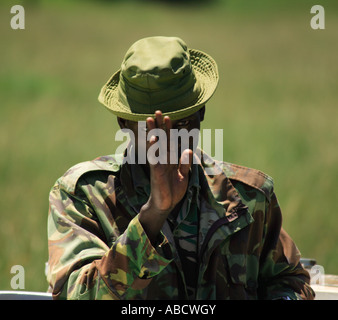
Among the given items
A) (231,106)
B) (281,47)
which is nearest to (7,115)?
(231,106)

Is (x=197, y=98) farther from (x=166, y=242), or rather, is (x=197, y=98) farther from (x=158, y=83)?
(x=166, y=242)

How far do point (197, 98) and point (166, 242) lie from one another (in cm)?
64

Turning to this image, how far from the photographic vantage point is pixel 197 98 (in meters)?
2.83

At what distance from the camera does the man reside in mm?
2662

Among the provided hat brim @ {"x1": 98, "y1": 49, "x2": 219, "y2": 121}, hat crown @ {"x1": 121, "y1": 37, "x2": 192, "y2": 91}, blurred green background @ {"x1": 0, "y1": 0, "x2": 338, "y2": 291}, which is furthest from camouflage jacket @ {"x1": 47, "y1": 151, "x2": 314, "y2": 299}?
blurred green background @ {"x1": 0, "y1": 0, "x2": 338, "y2": 291}

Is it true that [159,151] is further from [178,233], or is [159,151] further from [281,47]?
[281,47]

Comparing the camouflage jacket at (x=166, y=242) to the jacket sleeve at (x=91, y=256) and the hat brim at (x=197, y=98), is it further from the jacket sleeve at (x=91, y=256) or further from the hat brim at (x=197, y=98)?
the hat brim at (x=197, y=98)

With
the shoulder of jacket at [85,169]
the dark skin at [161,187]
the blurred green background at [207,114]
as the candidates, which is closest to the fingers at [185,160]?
the dark skin at [161,187]

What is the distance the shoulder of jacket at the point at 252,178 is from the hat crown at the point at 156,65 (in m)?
0.50

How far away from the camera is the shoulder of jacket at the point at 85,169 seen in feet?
9.24

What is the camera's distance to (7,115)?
37.7 ft

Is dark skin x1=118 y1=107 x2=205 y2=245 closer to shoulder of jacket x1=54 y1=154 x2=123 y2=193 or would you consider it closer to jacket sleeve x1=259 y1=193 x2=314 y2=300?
shoulder of jacket x1=54 y1=154 x2=123 y2=193

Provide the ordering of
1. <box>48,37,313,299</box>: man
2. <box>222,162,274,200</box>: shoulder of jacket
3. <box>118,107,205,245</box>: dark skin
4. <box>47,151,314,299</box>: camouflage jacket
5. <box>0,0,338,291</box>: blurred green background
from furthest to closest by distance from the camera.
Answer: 1. <box>0,0,338,291</box>: blurred green background
2. <box>222,162,274,200</box>: shoulder of jacket
3. <box>48,37,313,299</box>: man
4. <box>47,151,314,299</box>: camouflage jacket
5. <box>118,107,205,245</box>: dark skin

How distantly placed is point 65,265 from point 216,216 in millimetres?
633
